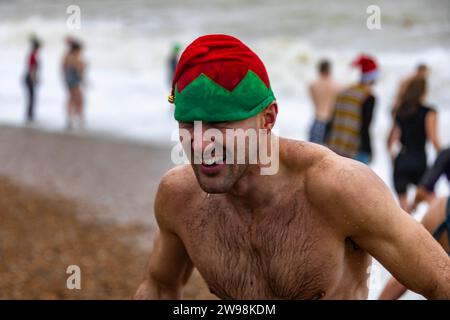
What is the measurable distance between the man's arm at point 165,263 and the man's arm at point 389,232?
67cm

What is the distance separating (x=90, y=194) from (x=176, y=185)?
7.63 m

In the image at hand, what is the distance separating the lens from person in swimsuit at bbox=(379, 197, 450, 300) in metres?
3.18

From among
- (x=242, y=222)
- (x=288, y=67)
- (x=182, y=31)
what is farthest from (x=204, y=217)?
(x=182, y=31)

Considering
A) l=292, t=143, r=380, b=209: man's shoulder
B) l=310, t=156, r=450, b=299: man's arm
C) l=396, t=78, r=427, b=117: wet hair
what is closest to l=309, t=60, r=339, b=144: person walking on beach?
l=396, t=78, r=427, b=117: wet hair

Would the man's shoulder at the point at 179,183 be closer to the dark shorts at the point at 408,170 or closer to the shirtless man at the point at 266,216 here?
the shirtless man at the point at 266,216

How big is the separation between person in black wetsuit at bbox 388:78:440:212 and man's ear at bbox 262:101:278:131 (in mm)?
5190

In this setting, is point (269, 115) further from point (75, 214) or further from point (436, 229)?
point (75, 214)

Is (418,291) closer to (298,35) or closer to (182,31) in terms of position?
(298,35)

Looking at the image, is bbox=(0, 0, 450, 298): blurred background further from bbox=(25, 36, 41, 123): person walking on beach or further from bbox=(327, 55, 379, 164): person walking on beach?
bbox=(327, 55, 379, 164): person walking on beach

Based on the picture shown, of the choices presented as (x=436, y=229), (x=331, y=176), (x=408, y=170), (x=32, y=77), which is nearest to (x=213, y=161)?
(x=331, y=176)

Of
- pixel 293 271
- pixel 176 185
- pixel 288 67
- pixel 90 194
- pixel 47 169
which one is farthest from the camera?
pixel 288 67

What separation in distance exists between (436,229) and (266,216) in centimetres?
98
